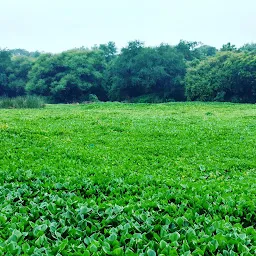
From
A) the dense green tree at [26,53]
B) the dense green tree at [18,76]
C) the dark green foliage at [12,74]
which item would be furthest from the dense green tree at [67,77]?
the dense green tree at [26,53]

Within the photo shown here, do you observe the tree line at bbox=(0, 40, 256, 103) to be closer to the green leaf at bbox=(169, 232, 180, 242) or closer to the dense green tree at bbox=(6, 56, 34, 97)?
the dense green tree at bbox=(6, 56, 34, 97)

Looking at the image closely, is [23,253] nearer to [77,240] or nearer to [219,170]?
[77,240]

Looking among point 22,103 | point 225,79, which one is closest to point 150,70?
→ point 225,79

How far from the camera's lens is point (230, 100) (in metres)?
29.2

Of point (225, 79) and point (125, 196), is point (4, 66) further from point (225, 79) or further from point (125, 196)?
point (125, 196)

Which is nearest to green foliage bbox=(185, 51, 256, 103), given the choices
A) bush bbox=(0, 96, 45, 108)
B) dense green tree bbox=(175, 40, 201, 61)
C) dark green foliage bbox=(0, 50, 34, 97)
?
dense green tree bbox=(175, 40, 201, 61)

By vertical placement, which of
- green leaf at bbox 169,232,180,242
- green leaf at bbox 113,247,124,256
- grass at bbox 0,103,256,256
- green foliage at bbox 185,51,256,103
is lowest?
grass at bbox 0,103,256,256

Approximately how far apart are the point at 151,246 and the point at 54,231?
0.93m

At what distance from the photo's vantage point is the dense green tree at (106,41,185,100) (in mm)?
32875

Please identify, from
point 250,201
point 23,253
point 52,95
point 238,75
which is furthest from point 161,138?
point 52,95

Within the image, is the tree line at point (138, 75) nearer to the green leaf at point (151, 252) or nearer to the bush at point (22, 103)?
the bush at point (22, 103)

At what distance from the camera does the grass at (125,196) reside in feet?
9.18

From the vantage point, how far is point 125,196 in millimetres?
4352

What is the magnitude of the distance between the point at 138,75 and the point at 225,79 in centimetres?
897
